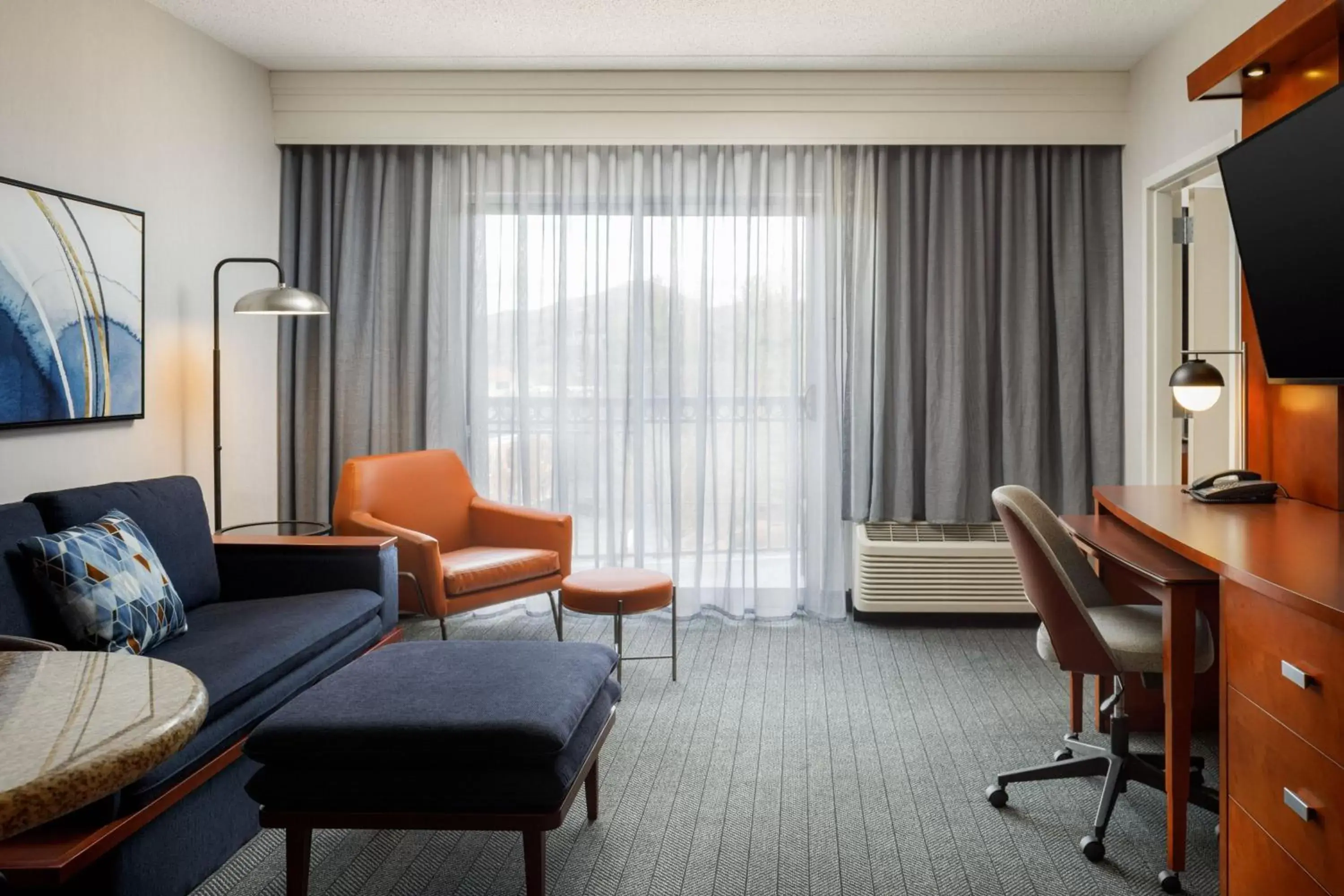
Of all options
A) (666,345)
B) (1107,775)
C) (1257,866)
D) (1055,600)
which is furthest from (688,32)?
(1257,866)

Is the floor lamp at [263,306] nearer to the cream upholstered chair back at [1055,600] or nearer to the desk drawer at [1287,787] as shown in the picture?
the cream upholstered chair back at [1055,600]

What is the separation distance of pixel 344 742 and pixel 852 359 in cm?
325

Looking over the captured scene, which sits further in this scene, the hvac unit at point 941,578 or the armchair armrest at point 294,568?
the hvac unit at point 941,578

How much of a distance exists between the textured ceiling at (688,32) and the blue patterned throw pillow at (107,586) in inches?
88.0

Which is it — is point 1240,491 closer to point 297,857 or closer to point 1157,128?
point 1157,128

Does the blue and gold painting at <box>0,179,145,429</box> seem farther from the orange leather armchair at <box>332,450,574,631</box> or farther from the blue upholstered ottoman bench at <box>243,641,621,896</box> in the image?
the blue upholstered ottoman bench at <box>243,641,621,896</box>

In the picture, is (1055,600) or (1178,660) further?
(1055,600)

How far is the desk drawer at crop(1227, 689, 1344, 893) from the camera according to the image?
1573 millimetres

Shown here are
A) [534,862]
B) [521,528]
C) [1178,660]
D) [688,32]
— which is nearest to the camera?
[534,862]

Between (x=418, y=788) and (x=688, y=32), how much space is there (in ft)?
10.6

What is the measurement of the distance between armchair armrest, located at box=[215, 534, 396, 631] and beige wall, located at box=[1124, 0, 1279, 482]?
3.32 metres

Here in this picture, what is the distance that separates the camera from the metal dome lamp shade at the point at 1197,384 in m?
3.02

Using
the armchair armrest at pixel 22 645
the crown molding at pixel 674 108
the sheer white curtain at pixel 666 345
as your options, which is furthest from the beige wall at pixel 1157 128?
the armchair armrest at pixel 22 645

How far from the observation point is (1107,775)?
2.47 m
